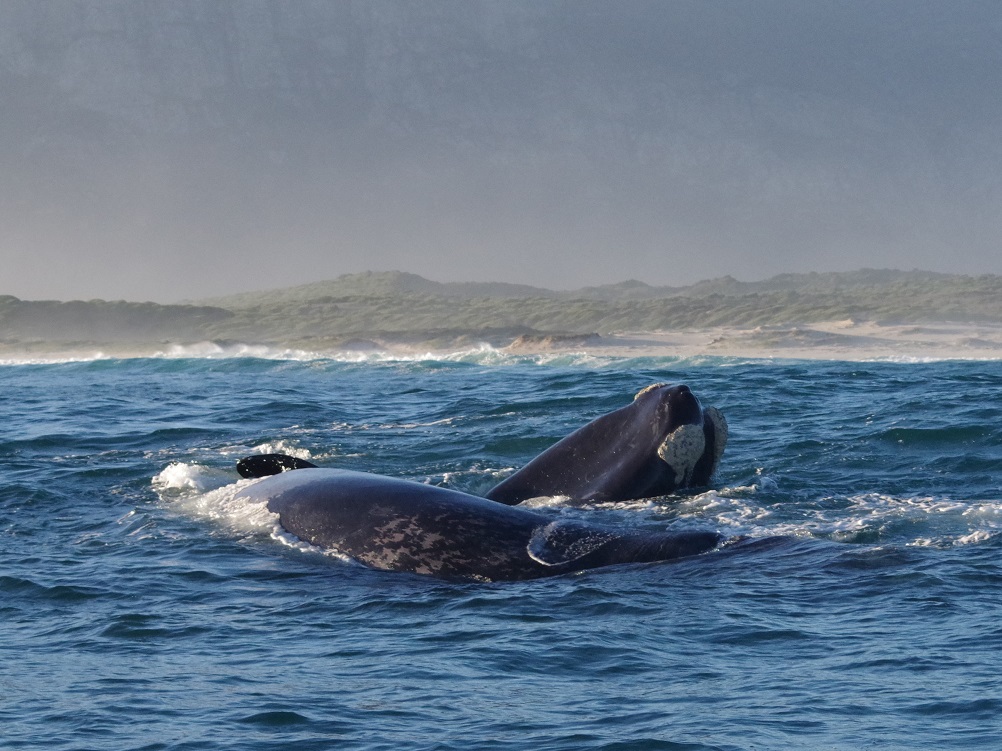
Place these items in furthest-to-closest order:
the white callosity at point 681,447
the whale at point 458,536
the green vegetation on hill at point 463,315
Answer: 1. the green vegetation on hill at point 463,315
2. the white callosity at point 681,447
3. the whale at point 458,536

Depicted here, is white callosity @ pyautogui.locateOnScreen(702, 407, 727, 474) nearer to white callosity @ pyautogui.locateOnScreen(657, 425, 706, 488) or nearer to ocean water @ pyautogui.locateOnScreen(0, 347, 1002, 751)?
white callosity @ pyautogui.locateOnScreen(657, 425, 706, 488)

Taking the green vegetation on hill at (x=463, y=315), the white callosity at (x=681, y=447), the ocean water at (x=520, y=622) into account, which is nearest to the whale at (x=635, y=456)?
the white callosity at (x=681, y=447)

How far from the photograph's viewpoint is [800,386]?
23.9m

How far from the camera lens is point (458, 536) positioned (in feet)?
30.3

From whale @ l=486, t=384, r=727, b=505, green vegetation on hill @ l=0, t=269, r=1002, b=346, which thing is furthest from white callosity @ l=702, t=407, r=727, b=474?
green vegetation on hill @ l=0, t=269, r=1002, b=346

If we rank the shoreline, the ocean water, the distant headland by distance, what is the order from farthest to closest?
the distant headland < the shoreline < the ocean water

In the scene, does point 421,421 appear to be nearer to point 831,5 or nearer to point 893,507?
point 893,507

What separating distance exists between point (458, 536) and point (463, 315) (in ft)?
191

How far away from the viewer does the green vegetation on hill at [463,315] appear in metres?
52.8

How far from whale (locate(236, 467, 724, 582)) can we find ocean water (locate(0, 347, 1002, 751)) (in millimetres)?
182

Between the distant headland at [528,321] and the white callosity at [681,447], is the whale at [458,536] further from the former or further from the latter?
the distant headland at [528,321]

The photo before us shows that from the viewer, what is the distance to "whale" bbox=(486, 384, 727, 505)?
10641 mm

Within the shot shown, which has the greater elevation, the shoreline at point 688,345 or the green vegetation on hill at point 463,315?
the green vegetation on hill at point 463,315

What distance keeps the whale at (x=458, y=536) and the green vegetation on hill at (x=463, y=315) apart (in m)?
40.5
